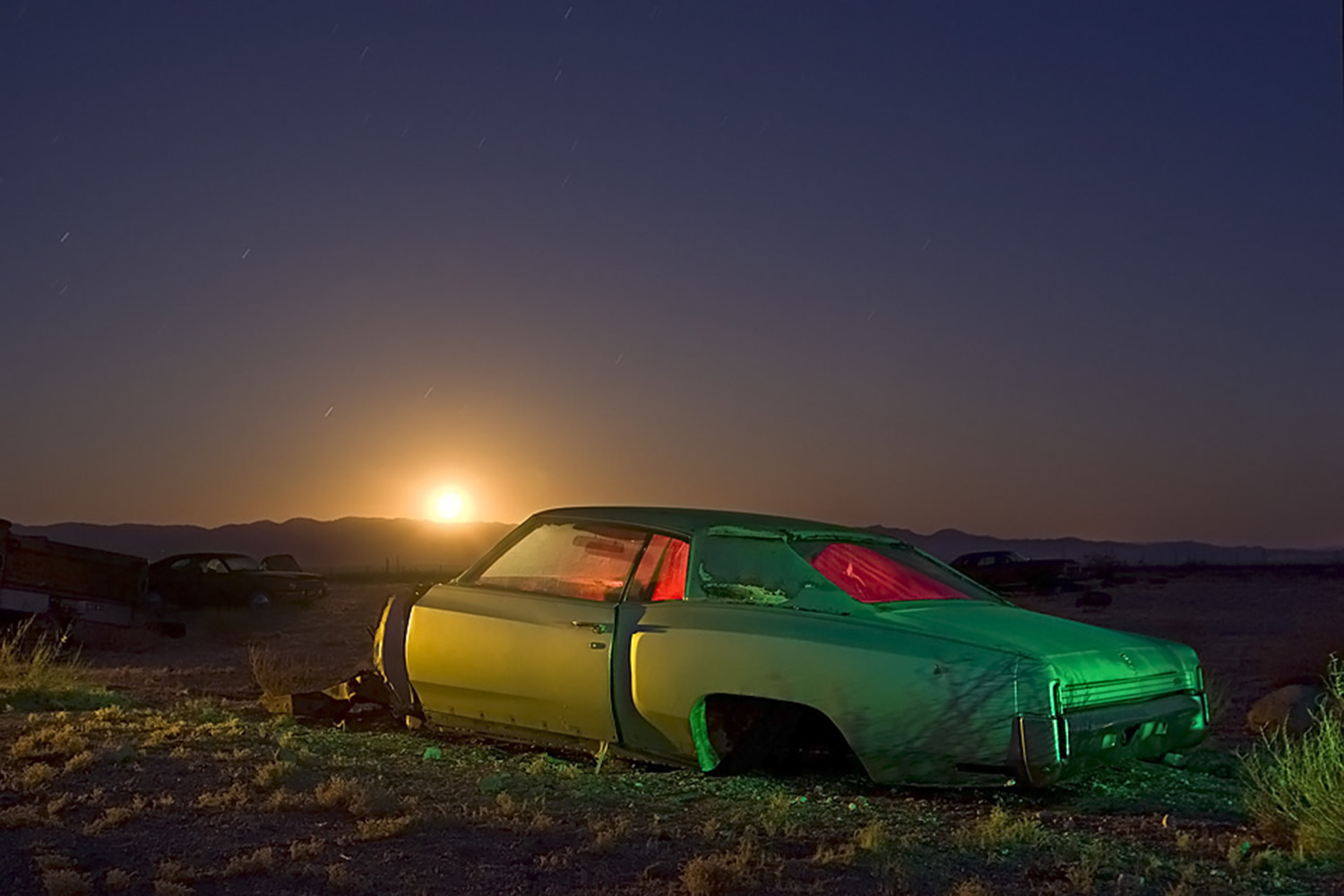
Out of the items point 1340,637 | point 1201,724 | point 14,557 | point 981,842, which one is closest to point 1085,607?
point 1340,637

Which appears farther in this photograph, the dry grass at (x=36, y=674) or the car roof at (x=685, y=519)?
the dry grass at (x=36, y=674)

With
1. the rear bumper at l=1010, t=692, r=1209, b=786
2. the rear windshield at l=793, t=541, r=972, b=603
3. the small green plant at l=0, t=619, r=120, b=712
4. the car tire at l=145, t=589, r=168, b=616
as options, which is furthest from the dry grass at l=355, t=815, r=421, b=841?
the car tire at l=145, t=589, r=168, b=616

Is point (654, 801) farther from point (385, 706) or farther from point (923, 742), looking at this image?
point (385, 706)

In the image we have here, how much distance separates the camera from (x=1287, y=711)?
8.84 m

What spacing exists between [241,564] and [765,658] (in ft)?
69.4

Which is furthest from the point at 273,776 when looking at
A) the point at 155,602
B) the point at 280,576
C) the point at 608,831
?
the point at 280,576

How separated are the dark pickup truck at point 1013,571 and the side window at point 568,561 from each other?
24.4 meters

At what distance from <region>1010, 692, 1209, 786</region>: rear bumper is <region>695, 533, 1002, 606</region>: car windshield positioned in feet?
3.49

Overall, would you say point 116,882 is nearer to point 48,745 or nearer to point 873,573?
point 48,745

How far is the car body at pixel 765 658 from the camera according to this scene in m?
5.21

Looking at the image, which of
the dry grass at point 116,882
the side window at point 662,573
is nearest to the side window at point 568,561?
the side window at point 662,573

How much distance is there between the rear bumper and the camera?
16.6 ft

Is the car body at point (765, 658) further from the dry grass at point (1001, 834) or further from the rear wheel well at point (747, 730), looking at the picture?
the dry grass at point (1001, 834)

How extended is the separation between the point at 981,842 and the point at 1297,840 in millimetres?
1097
